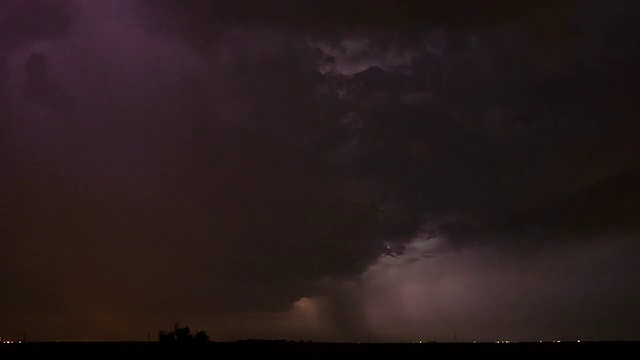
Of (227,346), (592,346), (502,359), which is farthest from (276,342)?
(592,346)

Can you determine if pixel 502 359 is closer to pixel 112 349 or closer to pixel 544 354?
pixel 544 354

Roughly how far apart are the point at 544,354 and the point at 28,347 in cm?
1512

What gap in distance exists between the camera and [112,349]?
22.0m

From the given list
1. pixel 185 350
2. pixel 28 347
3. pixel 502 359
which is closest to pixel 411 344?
pixel 502 359

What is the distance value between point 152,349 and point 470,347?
938cm

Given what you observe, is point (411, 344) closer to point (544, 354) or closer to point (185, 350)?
point (544, 354)

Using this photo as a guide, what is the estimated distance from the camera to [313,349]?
2223cm

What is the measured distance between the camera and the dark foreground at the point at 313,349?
21.9 metres

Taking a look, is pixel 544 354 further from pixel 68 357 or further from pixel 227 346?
pixel 68 357

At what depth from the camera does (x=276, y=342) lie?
22484 millimetres

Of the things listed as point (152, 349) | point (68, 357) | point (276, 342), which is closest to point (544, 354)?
point (276, 342)

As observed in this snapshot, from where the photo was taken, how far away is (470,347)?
22203 millimetres

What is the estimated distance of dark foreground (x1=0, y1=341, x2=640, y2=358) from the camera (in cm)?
2192

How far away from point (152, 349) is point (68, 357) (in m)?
2.49
